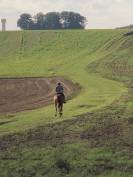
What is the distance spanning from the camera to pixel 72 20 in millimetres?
168750

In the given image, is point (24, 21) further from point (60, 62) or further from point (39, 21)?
point (60, 62)

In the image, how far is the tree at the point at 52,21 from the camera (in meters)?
165

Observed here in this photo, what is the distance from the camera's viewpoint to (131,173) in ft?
60.4

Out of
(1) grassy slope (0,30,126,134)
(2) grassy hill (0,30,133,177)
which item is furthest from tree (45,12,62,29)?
(2) grassy hill (0,30,133,177)

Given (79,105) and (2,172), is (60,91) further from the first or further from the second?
(2,172)

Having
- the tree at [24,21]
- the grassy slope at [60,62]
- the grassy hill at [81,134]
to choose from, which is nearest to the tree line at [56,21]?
the tree at [24,21]

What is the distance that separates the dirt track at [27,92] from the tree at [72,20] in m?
110

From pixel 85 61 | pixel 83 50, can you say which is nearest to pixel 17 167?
pixel 85 61

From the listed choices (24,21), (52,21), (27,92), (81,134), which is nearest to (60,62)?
(27,92)

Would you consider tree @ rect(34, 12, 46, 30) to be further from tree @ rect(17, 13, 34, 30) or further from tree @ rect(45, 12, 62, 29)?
tree @ rect(17, 13, 34, 30)

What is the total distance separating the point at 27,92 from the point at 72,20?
124991mm

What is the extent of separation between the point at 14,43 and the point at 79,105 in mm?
66127

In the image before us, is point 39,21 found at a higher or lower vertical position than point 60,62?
higher

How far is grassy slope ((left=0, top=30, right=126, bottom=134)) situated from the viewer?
32469 mm
